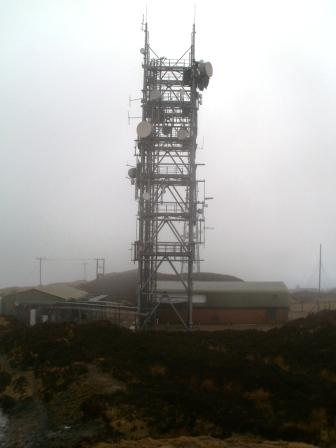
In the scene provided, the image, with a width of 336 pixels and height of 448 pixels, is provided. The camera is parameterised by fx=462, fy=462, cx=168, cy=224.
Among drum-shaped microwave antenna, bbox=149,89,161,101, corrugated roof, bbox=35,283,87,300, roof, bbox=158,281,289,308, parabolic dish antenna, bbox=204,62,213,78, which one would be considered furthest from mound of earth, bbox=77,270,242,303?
parabolic dish antenna, bbox=204,62,213,78

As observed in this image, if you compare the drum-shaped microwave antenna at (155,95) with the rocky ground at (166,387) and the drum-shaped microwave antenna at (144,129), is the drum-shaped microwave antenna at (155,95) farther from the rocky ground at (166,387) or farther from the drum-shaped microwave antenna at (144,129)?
the rocky ground at (166,387)

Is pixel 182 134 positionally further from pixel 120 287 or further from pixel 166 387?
pixel 120 287

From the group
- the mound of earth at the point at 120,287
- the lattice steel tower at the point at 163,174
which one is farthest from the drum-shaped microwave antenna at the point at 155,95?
the mound of earth at the point at 120,287

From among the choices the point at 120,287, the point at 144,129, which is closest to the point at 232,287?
the point at 144,129

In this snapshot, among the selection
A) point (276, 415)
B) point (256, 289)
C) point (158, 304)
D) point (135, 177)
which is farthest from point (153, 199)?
point (276, 415)

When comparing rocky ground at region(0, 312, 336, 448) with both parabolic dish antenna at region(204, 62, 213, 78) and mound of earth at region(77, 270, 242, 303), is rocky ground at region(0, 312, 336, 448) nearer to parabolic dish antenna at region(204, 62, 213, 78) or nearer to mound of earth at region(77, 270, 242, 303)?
parabolic dish antenna at region(204, 62, 213, 78)

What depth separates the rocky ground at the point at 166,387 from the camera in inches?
537

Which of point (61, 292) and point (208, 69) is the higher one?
point (208, 69)

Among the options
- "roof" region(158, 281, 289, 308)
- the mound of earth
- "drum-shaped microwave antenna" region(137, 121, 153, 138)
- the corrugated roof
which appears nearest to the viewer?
"drum-shaped microwave antenna" region(137, 121, 153, 138)

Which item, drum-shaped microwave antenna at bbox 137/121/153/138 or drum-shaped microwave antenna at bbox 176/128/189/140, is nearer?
drum-shaped microwave antenna at bbox 137/121/153/138

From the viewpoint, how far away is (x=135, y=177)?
3212 cm

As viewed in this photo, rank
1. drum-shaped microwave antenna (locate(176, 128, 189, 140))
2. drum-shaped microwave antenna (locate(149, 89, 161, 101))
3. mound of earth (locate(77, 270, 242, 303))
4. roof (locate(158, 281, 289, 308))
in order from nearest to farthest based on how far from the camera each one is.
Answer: drum-shaped microwave antenna (locate(176, 128, 189, 140)), drum-shaped microwave antenna (locate(149, 89, 161, 101)), roof (locate(158, 281, 289, 308)), mound of earth (locate(77, 270, 242, 303))

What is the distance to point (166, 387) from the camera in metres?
17.0

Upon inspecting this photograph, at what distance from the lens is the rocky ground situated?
1363 cm
